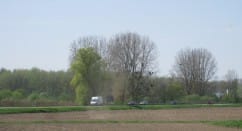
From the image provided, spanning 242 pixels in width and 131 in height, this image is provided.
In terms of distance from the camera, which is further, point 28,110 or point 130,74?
point 130,74

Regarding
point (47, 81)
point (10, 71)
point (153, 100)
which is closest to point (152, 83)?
point (153, 100)

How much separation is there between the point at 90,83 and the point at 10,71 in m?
36.6

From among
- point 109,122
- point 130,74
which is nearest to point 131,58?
point 130,74

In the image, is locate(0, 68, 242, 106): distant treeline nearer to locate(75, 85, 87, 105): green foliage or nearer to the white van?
the white van

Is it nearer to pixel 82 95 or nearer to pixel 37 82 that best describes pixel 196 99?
pixel 82 95

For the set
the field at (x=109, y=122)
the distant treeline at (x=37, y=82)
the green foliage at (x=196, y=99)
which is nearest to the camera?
the field at (x=109, y=122)

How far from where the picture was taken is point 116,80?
89375mm

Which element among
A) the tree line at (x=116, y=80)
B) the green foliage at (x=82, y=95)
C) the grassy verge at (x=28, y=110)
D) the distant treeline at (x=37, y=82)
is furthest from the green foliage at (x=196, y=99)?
the grassy verge at (x=28, y=110)

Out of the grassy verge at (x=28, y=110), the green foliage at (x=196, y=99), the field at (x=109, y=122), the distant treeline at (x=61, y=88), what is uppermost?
the distant treeline at (x=61, y=88)

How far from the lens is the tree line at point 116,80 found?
276 ft

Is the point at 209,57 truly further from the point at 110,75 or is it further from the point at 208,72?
the point at 110,75

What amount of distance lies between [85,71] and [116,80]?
851 cm

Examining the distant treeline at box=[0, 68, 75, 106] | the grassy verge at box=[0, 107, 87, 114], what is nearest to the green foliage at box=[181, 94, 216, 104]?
the distant treeline at box=[0, 68, 75, 106]

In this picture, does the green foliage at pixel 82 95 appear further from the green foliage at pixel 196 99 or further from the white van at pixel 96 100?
the green foliage at pixel 196 99
